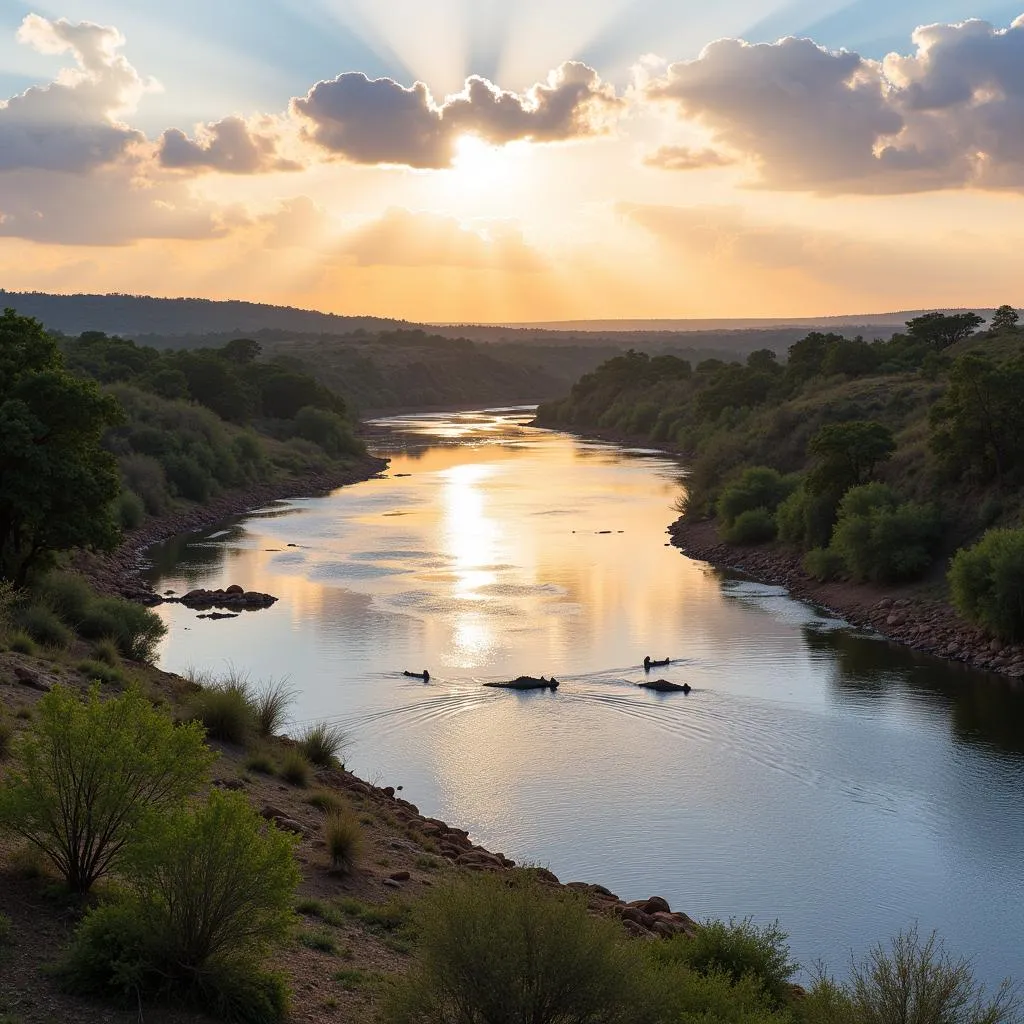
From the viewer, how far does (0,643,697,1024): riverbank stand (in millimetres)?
9805

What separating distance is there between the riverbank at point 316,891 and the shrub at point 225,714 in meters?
0.27

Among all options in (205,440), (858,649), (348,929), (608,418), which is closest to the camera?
(348,929)

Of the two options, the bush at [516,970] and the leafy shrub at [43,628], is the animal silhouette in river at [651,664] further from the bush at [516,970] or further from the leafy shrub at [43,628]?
the bush at [516,970]

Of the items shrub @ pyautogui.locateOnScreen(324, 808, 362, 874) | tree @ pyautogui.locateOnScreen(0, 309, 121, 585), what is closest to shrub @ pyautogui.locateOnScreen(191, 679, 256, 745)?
shrub @ pyautogui.locateOnScreen(324, 808, 362, 874)

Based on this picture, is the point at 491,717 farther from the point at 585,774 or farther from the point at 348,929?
the point at 348,929

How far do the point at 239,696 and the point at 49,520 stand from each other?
7930mm

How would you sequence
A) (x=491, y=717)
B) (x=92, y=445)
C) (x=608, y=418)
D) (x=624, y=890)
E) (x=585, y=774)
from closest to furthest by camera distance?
1. (x=624, y=890)
2. (x=585, y=774)
3. (x=491, y=717)
4. (x=92, y=445)
5. (x=608, y=418)

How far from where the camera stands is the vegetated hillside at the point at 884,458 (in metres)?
37.6

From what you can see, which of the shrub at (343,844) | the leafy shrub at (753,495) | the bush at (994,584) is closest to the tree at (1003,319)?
the leafy shrub at (753,495)

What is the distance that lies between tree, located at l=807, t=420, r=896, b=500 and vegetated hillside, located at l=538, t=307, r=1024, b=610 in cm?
5

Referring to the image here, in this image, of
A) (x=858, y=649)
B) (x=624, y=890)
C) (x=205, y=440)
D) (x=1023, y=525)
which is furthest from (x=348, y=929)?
(x=205, y=440)

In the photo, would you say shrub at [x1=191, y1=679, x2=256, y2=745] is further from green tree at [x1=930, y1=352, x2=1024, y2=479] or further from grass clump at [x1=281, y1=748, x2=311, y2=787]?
green tree at [x1=930, y1=352, x2=1024, y2=479]

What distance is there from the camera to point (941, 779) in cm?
2198

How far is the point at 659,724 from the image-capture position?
24.6 meters
